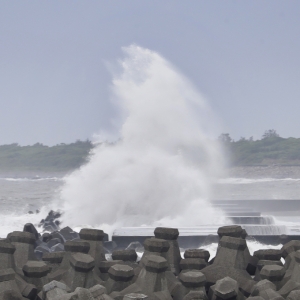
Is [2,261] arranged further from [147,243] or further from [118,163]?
[118,163]

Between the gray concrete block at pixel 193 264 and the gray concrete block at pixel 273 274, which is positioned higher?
the gray concrete block at pixel 193 264

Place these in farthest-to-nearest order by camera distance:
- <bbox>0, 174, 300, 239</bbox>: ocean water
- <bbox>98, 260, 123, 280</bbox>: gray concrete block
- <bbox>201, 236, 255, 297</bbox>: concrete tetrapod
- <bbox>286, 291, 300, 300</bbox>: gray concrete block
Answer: <bbox>0, 174, 300, 239</bbox>: ocean water
<bbox>98, 260, 123, 280</bbox>: gray concrete block
<bbox>201, 236, 255, 297</bbox>: concrete tetrapod
<bbox>286, 291, 300, 300</bbox>: gray concrete block

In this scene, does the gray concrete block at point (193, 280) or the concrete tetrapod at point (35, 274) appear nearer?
the gray concrete block at point (193, 280)

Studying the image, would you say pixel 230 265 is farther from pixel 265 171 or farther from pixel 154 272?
pixel 265 171

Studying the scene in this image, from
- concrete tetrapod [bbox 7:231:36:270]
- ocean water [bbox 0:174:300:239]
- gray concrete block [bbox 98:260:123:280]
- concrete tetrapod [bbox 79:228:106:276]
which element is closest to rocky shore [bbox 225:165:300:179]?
ocean water [bbox 0:174:300:239]

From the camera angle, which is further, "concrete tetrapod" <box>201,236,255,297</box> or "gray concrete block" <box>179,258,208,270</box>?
"gray concrete block" <box>179,258,208,270</box>

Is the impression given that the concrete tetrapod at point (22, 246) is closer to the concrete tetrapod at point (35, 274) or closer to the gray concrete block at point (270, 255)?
the concrete tetrapod at point (35, 274)

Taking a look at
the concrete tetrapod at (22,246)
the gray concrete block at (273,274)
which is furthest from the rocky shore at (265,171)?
A: the gray concrete block at (273,274)

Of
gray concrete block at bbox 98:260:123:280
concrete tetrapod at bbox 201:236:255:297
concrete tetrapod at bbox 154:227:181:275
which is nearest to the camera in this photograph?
concrete tetrapod at bbox 201:236:255:297

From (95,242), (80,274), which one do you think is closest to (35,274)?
(80,274)

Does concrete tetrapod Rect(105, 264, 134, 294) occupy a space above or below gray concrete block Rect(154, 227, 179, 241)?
below

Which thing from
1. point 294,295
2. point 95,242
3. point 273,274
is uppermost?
point 95,242

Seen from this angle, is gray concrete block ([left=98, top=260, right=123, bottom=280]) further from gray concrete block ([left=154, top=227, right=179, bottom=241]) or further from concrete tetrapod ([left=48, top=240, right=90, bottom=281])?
gray concrete block ([left=154, top=227, right=179, bottom=241])

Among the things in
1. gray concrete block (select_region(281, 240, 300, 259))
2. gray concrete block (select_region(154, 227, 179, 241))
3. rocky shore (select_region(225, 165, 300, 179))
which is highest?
rocky shore (select_region(225, 165, 300, 179))
